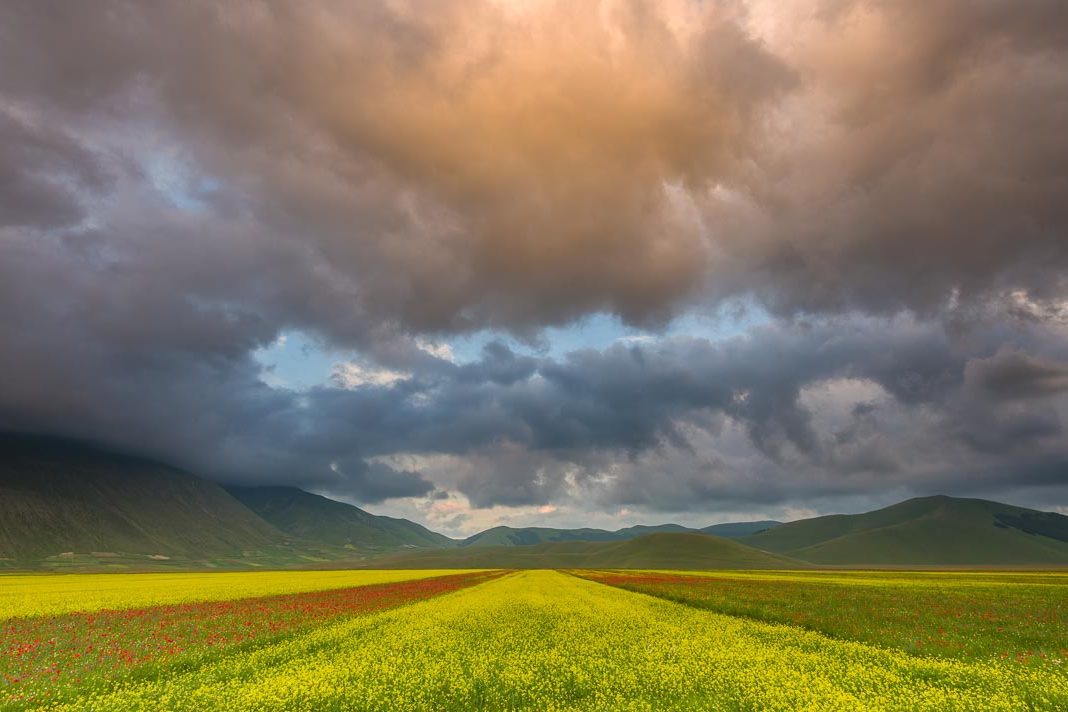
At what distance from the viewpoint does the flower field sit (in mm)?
15859

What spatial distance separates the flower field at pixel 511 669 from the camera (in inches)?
624

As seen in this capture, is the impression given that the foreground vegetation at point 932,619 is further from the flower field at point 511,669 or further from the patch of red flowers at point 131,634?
the patch of red flowers at point 131,634

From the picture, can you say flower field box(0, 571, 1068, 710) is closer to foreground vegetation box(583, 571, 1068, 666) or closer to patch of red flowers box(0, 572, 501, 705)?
patch of red flowers box(0, 572, 501, 705)

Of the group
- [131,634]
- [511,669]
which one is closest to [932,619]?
[511,669]

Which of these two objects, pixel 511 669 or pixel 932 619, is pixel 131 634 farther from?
pixel 932 619

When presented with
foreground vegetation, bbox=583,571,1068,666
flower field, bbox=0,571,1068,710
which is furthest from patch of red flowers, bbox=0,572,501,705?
foreground vegetation, bbox=583,571,1068,666

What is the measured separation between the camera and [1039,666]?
2088 cm

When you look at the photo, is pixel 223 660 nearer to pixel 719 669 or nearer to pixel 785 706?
pixel 719 669

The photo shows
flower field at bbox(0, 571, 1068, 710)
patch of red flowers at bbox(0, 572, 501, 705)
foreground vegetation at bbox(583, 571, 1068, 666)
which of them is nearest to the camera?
flower field at bbox(0, 571, 1068, 710)

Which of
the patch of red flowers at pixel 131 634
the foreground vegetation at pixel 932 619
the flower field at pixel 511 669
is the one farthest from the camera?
the foreground vegetation at pixel 932 619

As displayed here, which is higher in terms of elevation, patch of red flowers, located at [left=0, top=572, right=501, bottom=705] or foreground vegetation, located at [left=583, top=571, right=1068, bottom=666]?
patch of red flowers, located at [left=0, top=572, right=501, bottom=705]

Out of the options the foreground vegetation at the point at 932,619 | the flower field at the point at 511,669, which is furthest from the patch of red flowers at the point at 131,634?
the foreground vegetation at the point at 932,619

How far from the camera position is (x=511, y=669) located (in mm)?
19312

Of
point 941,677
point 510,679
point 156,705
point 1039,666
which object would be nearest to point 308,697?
point 156,705
